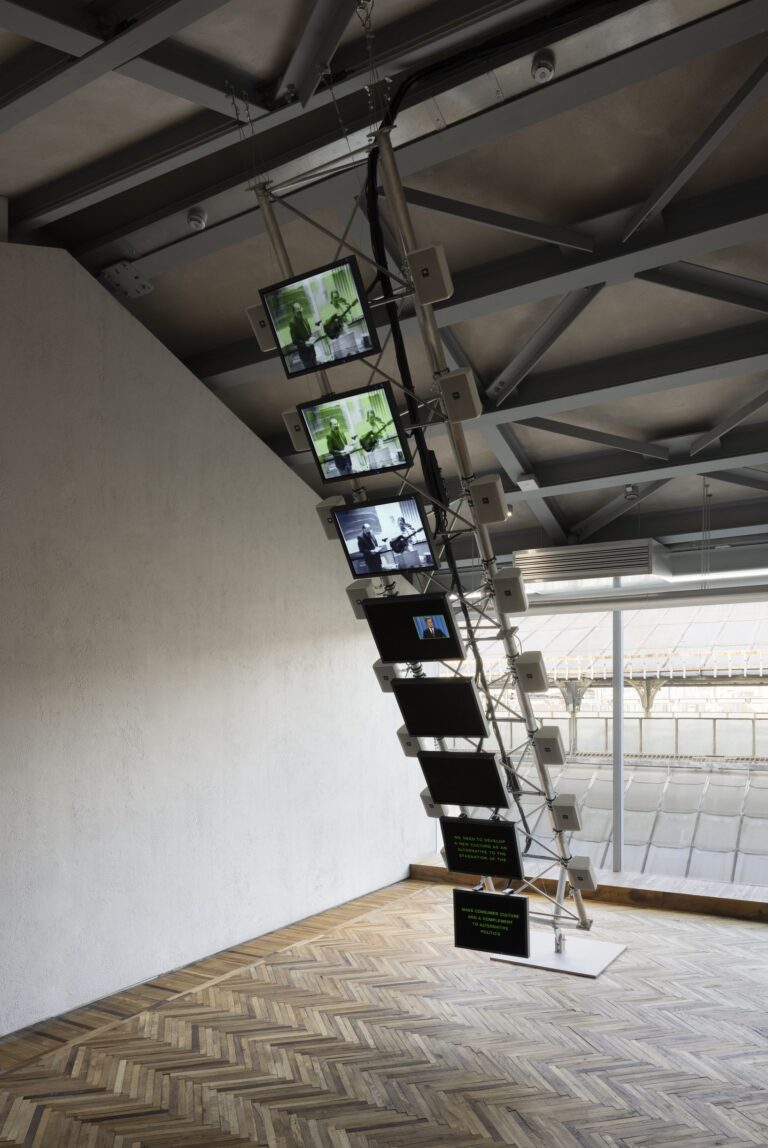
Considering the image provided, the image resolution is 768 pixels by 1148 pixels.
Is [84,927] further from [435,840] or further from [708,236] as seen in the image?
[708,236]

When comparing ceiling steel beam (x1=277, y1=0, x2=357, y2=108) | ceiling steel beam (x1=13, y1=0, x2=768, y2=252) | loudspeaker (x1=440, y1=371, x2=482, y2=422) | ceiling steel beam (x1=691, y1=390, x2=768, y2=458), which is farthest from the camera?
ceiling steel beam (x1=691, y1=390, x2=768, y2=458)

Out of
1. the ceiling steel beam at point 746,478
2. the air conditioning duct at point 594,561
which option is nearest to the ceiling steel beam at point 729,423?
the ceiling steel beam at point 746,478

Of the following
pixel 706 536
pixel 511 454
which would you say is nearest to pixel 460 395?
pixel 511 454

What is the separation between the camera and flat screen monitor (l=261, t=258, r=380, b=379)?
13.7 ft

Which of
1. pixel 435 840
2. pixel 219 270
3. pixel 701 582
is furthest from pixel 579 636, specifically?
pixel 219 270

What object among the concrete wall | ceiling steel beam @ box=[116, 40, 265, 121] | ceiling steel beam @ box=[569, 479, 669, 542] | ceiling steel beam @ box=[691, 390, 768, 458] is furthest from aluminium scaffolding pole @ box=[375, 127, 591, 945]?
ceiling steel beam @ box=[569, 479, 669, 542]

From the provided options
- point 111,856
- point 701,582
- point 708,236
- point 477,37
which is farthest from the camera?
point 701,582

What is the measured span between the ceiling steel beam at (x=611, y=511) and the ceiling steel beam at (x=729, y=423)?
2.67ft

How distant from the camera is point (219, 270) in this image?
6465 mm

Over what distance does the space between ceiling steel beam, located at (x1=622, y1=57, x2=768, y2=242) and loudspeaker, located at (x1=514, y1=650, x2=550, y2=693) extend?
2.47 m

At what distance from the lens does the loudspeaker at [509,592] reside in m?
5.29

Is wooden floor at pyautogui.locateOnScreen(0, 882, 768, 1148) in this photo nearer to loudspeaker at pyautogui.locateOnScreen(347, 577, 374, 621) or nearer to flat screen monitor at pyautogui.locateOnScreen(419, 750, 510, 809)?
flat screen monitor at pyautogui.locateOnScreen(419, 750, 510, 809)

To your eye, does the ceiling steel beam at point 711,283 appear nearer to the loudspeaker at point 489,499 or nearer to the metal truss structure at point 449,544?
the metal truss structure at point 449,544

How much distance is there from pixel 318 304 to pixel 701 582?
234 inches
